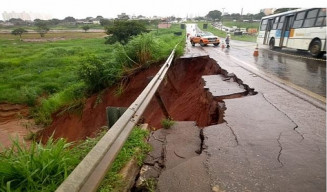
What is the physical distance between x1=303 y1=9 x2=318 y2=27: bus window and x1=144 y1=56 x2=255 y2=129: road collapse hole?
7310mm

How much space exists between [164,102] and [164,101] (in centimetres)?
36

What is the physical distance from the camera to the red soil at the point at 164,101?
6088 mm

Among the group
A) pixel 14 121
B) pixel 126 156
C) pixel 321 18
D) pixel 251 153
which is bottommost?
pixel 14 121

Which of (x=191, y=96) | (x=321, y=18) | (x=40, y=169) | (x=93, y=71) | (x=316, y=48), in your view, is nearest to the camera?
(x=40, y=169)

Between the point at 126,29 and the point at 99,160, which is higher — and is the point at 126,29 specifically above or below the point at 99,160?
above

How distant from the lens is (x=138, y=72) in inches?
335

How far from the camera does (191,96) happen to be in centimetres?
709

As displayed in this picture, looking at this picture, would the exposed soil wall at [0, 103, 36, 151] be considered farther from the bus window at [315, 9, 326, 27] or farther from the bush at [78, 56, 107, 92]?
the bus window at [315, 9, 326, 27]

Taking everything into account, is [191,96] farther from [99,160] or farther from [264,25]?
[264,25]

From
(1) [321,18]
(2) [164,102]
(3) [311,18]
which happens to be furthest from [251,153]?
(3) [311,18]

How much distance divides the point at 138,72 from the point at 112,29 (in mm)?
23932

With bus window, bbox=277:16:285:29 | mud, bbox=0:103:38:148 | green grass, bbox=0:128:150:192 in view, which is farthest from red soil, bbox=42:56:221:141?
bus window, bbox=277:16:285:29

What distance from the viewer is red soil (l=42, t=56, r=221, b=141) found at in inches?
240

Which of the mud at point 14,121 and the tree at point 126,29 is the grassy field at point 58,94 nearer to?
the mud at point 14,121
